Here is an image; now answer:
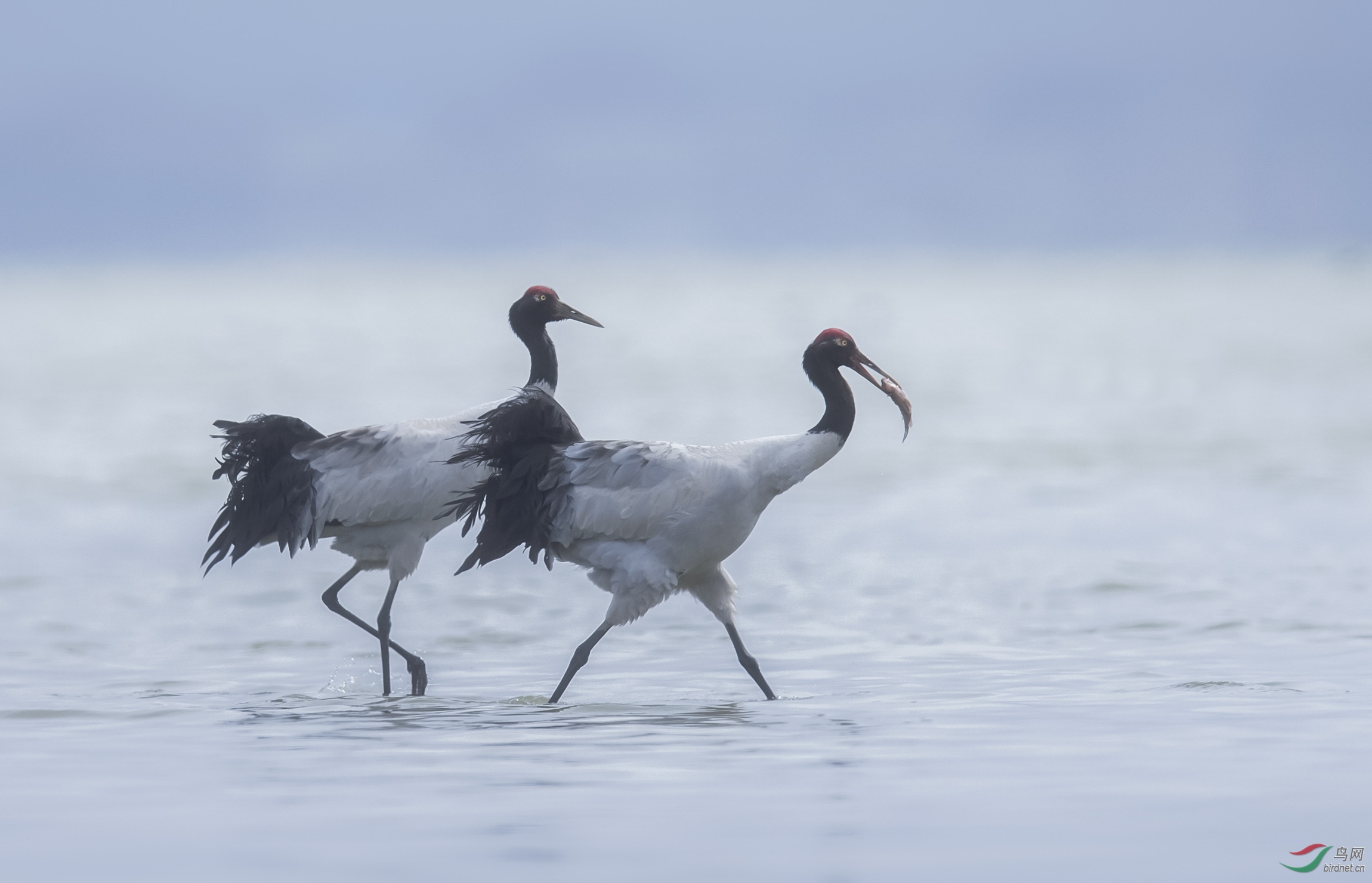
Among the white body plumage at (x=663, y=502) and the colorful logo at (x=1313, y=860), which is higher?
the white body plumage at (x=663, y=502)

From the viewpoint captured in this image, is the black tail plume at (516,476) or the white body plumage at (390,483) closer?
the black tail plume at (516,476)

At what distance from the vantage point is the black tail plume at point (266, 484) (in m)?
12.1

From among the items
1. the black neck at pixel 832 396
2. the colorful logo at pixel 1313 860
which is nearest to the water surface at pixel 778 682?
the colorful logo at pixel 1313 860

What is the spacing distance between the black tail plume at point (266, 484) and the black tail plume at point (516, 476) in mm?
1047

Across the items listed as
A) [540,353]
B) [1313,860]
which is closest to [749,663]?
[540,353]

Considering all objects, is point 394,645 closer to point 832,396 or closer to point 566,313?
point 566,313

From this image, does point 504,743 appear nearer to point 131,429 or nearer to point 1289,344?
point 131,429

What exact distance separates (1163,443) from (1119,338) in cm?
3932

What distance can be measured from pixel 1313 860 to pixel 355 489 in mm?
6198

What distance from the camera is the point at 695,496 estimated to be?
10.8 m

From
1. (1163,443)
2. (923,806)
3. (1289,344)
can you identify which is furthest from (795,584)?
(1289,344)

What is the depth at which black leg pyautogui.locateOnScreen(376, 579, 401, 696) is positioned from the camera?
11977mm

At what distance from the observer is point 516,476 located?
11.3m

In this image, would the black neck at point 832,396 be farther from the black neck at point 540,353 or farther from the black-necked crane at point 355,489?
the black neck at point 540,353
